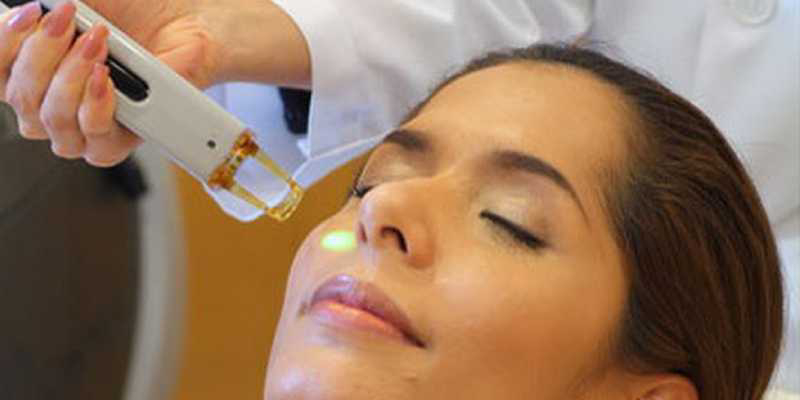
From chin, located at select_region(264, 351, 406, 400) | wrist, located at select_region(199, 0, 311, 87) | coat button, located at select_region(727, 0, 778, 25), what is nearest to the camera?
chin, located at select_region(264, 351, 406, 400)

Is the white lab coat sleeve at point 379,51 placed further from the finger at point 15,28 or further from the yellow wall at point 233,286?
the yellow wall at point 233,286

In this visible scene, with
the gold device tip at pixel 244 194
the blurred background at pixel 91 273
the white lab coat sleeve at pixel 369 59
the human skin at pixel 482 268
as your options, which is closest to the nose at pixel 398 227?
the human skin at pixel 482 268

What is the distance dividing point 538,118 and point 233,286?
78 centimetres

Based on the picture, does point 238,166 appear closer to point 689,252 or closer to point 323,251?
point 323,251

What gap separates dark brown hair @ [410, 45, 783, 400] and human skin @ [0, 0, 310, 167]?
8.7 inches

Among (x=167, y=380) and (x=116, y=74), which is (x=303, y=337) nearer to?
(x=116, y=74)

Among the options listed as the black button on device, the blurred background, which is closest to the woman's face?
the black button on device

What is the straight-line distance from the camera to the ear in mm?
696

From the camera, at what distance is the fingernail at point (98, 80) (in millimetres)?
672

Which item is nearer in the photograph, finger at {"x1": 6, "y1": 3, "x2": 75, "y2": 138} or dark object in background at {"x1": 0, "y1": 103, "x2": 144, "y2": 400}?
finger at {"x1": 6, "y1": 3, "x2": 75, "y2": 138}

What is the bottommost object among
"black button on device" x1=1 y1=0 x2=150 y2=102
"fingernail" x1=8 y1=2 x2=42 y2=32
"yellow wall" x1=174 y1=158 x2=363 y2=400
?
"yellow wall" x1=174 y1=158 x2=363 y2=400

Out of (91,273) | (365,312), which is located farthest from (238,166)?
(91,273)

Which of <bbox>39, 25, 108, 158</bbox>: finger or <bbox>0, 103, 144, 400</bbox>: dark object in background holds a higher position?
<bbox>39, 25, 108, 158</bbox>: finger

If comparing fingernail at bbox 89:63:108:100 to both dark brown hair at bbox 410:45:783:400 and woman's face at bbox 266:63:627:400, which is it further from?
dark brown hair at bbox 410:45:783:400
